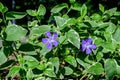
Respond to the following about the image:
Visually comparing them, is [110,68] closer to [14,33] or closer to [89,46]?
[89,46]

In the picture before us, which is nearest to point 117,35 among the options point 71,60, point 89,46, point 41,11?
point 89,46

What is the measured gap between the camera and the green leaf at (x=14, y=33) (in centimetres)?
178

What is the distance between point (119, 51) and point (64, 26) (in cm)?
31

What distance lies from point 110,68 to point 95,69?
0.07 metres

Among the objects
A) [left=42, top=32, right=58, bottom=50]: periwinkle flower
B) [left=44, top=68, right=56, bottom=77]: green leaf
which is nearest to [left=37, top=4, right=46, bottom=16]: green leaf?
[left=42, top=32, right=58, bottom=50]: periwinkle flower

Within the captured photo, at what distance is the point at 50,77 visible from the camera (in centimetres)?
182

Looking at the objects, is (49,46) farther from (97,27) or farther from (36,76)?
(97,27)

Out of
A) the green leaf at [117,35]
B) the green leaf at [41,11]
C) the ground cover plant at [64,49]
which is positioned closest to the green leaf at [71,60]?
the ground cover plant at [64,49]

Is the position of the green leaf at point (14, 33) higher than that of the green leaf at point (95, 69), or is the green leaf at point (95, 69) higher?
the green leaf at point (14, 33)

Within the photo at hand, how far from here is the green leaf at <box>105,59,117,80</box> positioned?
1741 mm

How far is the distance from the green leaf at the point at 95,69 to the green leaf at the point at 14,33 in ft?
1.22

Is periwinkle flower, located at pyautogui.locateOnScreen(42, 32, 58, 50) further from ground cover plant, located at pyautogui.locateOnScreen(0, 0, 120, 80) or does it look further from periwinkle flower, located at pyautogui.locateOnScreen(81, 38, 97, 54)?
periwinkle flower, located at pyautogui.locateOnScreen(81, 38, 97, 54)

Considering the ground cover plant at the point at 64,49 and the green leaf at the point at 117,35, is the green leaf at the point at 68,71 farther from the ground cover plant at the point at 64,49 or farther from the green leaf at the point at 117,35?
the green leaf at the point at 117,35

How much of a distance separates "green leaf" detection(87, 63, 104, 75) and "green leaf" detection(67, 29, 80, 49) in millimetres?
127
